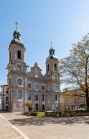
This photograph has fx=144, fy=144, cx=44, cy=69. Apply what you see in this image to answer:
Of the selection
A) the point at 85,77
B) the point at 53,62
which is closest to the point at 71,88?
the point at 85,77

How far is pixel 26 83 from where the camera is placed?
5347 cm

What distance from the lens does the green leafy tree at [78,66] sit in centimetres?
2412

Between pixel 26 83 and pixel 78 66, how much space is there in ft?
105

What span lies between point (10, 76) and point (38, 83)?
43.2 feet

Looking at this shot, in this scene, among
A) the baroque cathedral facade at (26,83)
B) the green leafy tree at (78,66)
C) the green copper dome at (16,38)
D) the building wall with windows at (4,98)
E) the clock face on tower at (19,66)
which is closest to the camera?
the green leafy tree at (78,66)

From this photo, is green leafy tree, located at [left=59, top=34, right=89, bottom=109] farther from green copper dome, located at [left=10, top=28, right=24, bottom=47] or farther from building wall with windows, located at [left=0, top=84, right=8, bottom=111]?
building wall with windows, located at [left=0, top=84, right=8, bottom=111]

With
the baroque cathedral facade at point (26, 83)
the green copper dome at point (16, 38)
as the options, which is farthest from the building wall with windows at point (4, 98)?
the green copper dome at point (16, 38)

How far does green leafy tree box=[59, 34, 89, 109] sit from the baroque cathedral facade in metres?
21.9

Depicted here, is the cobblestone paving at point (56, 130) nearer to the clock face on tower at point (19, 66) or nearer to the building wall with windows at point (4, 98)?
the clock face on tower at point (19, 66)

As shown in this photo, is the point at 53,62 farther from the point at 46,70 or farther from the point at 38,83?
the point at 38,83

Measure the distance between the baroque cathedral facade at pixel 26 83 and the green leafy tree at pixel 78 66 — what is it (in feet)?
71.8

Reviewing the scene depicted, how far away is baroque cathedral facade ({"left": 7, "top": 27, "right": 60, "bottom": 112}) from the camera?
4975 cm

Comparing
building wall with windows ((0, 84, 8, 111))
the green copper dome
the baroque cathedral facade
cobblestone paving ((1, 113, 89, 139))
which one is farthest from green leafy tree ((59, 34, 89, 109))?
building wall with windows ((0, 84, 8, 111))

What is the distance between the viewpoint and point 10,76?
51188 millimetres
